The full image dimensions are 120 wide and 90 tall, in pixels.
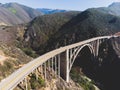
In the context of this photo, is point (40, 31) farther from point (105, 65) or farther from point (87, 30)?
point (105, 65)

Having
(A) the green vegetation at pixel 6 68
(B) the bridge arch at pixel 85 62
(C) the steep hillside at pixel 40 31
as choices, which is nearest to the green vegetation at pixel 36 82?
(A) the green vegetation at pixel 6 68

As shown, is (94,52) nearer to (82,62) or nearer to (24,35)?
(82,62)

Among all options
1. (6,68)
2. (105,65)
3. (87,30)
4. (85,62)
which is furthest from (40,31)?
(6,68)

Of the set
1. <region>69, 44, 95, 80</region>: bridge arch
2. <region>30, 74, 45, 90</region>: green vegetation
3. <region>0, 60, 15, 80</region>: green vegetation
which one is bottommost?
<region>69, 44, 95, 80</region>: bridge arch

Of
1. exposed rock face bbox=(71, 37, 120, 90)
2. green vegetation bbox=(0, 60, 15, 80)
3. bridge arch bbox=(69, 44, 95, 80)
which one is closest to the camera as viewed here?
green vegetation bbox=(0, 60, 15, 80)

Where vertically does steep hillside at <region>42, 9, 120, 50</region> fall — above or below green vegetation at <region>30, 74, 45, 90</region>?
below

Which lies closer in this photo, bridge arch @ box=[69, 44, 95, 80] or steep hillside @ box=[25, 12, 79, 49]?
bridge arch @ box=[69, 44, 95, 80]

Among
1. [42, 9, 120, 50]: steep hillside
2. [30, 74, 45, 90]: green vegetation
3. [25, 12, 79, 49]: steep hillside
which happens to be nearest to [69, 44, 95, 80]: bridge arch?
[42, 9, 120, 50]: steep hillside

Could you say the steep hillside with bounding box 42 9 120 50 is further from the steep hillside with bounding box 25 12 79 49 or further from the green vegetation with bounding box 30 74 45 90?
the green vegetation with bounding box 30 74 45 90
